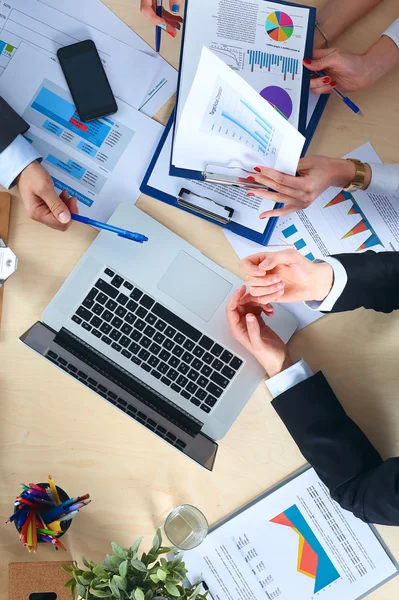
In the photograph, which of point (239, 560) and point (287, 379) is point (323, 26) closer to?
point (287, 379)

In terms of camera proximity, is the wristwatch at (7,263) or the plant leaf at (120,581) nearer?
the plant leaf at (120,581)

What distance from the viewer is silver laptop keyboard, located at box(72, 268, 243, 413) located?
991 millimetres

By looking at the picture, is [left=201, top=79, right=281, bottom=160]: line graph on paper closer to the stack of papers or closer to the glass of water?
the stack of papers

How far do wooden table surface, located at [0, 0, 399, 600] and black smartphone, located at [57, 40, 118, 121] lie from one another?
107 mm

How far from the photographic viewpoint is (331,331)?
41.5 inches

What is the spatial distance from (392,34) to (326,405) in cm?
75

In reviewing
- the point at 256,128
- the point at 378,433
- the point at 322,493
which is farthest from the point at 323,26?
the point at 322,493

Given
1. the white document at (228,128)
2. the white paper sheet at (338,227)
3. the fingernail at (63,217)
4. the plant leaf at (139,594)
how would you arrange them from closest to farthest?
the plant leaf at (139,594)
the white document at (228,128)
the fingernail at (63,217)
the white paper sheet at (338,227)

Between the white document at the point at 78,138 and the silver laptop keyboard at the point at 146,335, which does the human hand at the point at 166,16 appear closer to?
the white document at the point at 78,138

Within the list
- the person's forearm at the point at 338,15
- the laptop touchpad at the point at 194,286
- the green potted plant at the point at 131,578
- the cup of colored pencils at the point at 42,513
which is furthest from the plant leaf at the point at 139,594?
the person's forearm at the point at 338,15

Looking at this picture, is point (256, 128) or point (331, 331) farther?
point (331, 331)

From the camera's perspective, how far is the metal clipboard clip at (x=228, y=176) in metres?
0.98

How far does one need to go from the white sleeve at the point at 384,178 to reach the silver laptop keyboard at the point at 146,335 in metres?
0.47

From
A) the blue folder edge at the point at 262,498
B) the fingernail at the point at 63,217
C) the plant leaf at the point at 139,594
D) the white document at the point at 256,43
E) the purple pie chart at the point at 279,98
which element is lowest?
the plant leaf at the point at 139,594
